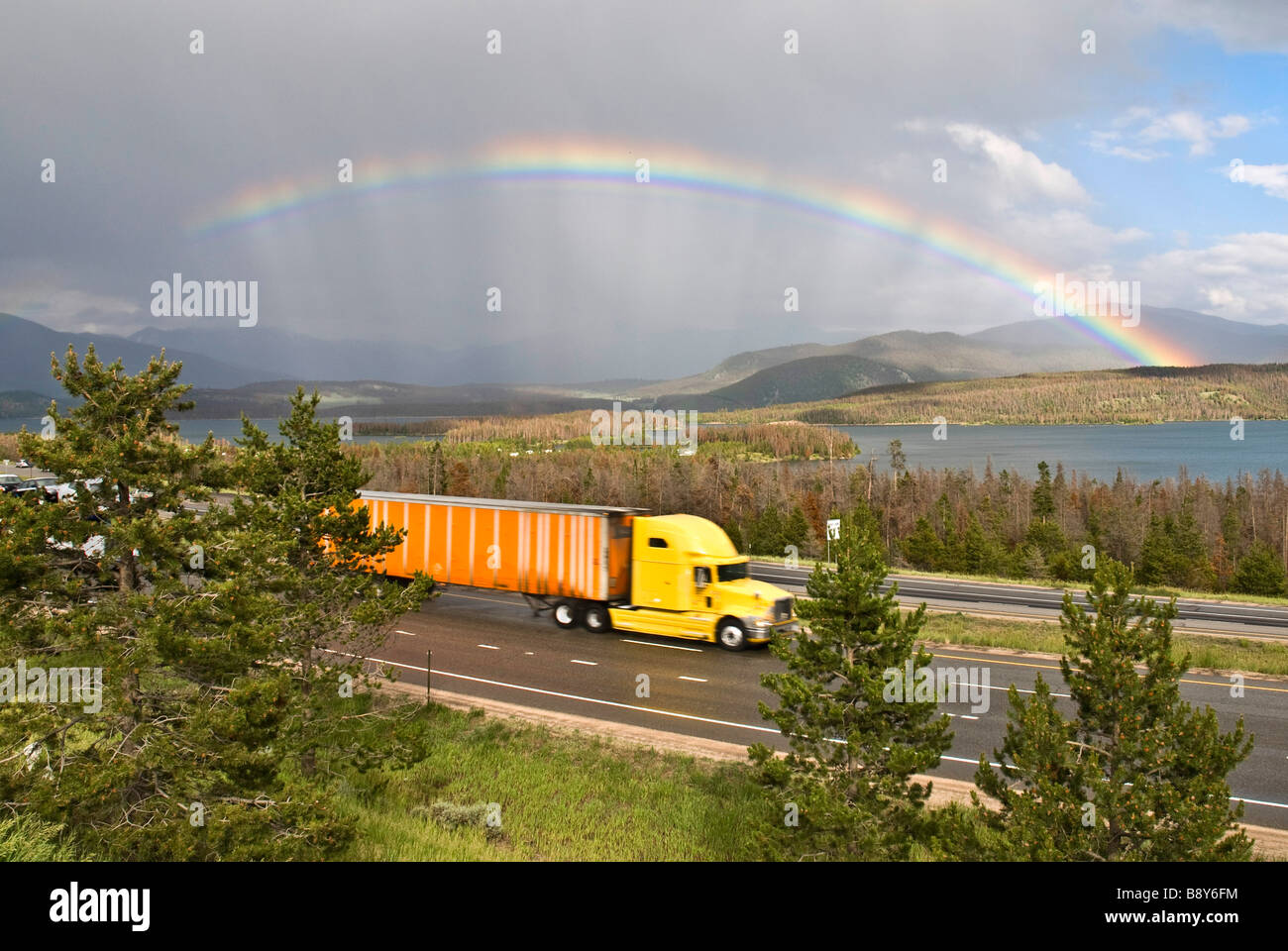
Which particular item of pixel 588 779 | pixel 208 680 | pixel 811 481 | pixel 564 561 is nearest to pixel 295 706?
pixel 208 680

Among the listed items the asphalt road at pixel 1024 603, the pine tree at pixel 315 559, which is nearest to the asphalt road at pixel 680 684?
the pine tree at pixel 315 559

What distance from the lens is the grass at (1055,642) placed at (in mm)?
25047

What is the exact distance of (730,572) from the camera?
27.0 m

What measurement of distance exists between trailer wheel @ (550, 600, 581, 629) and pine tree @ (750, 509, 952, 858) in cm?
1825

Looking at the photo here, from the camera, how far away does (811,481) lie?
12188 centimetres

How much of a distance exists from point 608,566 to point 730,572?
163 inches

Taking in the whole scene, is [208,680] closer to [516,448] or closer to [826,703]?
[826,703]

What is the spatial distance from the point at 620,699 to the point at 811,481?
340 ft

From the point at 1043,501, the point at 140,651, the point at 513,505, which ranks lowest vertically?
the point at 1043,501

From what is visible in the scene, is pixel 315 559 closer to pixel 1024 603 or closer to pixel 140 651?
pixel 140 651

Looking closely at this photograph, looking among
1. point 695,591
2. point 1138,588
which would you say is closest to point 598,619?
point 695,591

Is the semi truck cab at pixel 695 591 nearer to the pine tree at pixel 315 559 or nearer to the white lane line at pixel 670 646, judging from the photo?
the white lane line at pixel 670 646

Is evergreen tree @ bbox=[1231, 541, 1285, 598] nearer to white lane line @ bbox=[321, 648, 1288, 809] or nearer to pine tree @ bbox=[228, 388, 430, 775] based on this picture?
white lane line @ bbox=[321, 648, 1288, 809]
